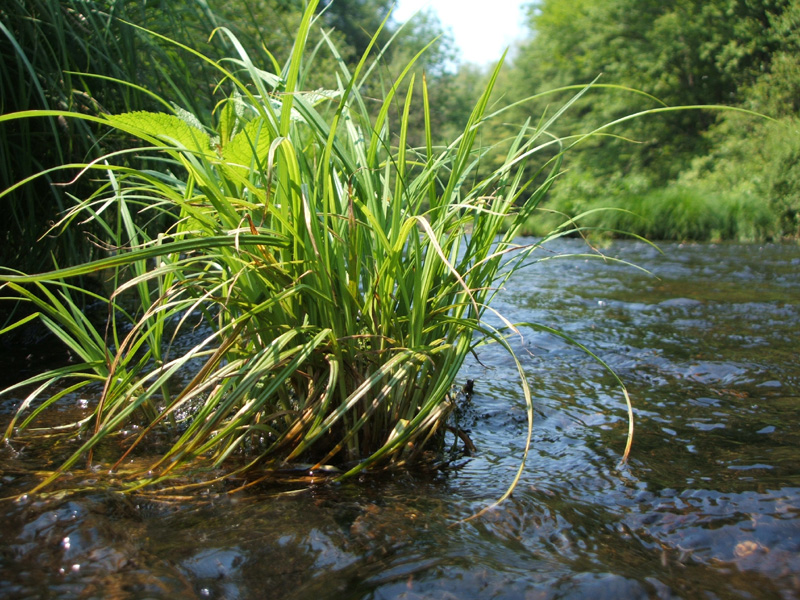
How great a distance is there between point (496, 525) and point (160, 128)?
1068mm

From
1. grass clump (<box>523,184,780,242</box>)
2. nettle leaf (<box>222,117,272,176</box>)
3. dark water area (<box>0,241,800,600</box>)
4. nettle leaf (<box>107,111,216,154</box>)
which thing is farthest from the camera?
grass clump (<box>523,184,780,242</box>)

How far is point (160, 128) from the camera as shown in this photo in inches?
49.8

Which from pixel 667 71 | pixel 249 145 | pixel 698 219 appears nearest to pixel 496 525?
pixel 249 145

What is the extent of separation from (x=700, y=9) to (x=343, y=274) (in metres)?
30.2

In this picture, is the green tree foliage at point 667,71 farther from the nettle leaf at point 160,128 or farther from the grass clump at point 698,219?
the nettle leaf at point 160,128

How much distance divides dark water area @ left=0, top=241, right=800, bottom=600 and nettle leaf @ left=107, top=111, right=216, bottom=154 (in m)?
0.74

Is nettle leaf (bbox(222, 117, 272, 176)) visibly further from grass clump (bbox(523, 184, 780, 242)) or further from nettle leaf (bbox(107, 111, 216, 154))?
grass clump (bbox(523, 184, 780, 242))

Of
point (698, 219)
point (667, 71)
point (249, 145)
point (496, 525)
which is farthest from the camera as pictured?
point (667, 71)

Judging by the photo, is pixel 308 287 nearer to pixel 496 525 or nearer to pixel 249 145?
pixel 249 145

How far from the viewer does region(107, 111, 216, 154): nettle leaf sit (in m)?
1.23

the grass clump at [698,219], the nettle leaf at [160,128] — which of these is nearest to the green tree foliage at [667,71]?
the grass clump at [698,219]

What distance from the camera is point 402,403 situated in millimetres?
1490

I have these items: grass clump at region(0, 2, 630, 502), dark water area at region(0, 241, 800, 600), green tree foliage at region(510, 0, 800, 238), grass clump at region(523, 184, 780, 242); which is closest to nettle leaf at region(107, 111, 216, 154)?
grass clump at region(0, 2, 630, 502)

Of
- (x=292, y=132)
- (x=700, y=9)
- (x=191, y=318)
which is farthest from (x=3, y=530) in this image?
(x=700, y=9)
